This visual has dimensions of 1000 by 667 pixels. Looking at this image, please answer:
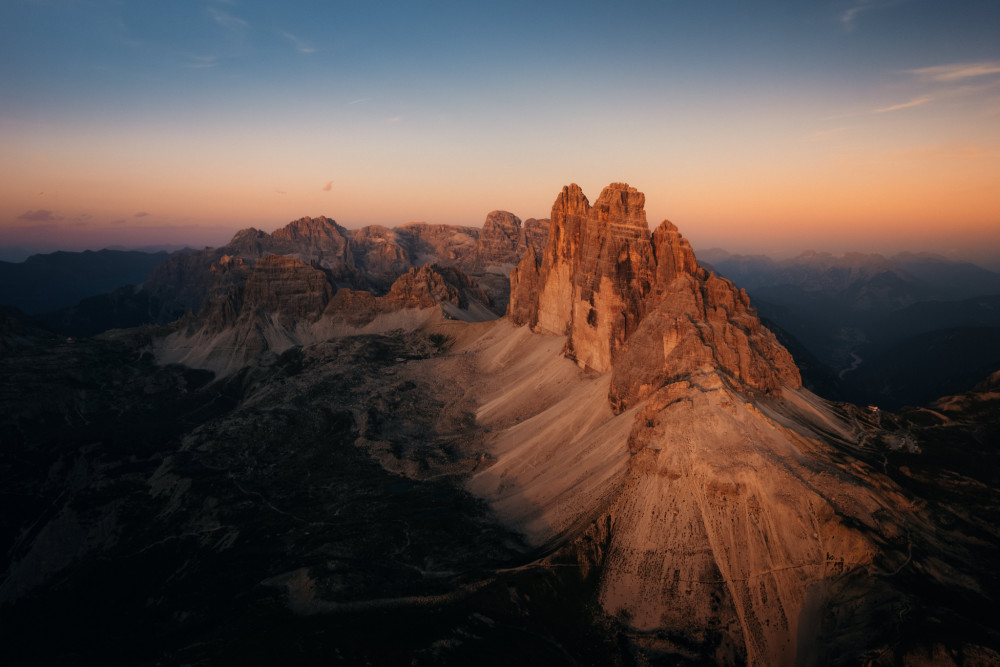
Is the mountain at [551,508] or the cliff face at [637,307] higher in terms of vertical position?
the cliff face at [637,307]

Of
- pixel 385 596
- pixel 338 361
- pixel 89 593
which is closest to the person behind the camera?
pixel 385 596

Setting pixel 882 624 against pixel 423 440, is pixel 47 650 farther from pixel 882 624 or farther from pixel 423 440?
pixel 882 624

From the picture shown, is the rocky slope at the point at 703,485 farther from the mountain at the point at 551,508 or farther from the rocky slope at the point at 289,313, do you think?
the rocky slope at the point at 289,313

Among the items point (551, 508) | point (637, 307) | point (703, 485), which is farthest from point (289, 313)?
point (703, 485)

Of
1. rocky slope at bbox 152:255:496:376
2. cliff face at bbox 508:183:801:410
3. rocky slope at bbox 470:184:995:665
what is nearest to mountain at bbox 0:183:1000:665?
rocky slope at bbox 470:184:995:665

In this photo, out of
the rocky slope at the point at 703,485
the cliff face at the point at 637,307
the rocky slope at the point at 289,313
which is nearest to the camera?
the rocky slope at the point at 703,485

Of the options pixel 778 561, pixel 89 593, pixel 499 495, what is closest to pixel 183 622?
pixel 89 593

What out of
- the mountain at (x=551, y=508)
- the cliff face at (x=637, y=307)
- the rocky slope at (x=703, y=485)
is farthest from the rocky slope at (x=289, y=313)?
the rocky slope at (x=703, y=485)
